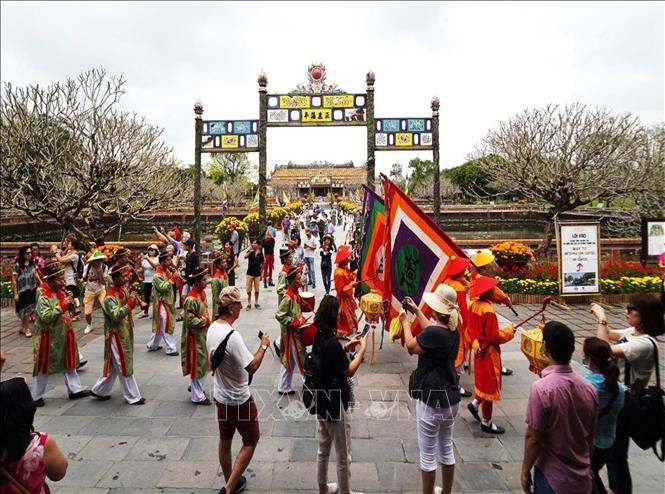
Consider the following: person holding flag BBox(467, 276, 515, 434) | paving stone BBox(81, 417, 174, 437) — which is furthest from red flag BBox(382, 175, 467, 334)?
paving stone BBox(81, 417, 174, 437)

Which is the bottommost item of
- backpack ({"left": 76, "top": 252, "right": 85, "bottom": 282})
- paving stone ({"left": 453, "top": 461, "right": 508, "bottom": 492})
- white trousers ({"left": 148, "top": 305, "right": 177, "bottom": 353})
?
paving stone ({"left": 453, "top": 461, "right": 508, "bottom": 492})

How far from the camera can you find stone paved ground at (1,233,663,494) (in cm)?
347

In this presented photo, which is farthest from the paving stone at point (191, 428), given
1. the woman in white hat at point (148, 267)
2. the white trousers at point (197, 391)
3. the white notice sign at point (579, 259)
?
the white notice sign at point (579, 259)

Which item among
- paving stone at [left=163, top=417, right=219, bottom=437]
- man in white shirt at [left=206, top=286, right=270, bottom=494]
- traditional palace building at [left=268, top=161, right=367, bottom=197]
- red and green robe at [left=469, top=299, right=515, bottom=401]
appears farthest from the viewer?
traditional palace building at [left=268, top=161, right=367, bottom=197]

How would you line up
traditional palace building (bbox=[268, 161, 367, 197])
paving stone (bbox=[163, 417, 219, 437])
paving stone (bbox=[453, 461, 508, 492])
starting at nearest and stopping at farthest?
paving stone (bbox=[453, 461, 508, 492])
paving stone (bbox=[163, 417, 219, 437])
traditional palace building (bbox=[268, 161, 367, 197])

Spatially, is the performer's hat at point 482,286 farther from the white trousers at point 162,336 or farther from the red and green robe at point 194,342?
the white trousers at point 162,336

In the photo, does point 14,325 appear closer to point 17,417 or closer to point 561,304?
point 17,417

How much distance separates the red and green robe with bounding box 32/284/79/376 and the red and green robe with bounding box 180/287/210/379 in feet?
4.64

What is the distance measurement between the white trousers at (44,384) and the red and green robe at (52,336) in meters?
0.07

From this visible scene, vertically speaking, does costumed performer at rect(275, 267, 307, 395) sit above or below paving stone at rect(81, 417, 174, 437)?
above

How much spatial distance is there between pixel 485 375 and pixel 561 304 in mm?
6348

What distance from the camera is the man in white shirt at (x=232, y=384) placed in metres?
3.11

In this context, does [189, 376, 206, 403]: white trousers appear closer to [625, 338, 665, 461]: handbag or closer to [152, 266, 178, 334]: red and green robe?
[152, 266, 178, 334]: red and green robe

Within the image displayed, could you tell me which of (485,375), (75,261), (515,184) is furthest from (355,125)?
(485,375)
